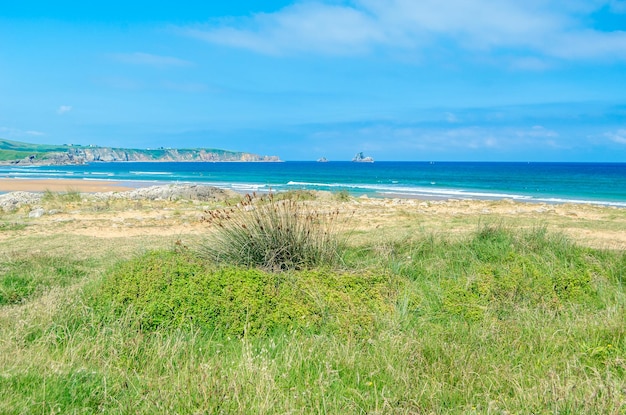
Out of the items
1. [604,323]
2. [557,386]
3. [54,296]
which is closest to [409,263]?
[604,323]

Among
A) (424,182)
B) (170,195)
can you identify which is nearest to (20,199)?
(170,195)

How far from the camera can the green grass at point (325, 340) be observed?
3682 millimetres

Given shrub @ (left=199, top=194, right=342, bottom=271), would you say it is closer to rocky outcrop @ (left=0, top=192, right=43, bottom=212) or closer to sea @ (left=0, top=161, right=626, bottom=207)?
sea @ (left=0, top=161, right=626, bottom=207)

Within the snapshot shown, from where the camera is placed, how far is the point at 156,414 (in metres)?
3.48

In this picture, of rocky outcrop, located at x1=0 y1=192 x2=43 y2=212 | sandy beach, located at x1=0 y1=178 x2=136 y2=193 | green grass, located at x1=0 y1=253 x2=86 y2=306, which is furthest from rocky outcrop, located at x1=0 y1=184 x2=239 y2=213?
green grass, located at x1=0 y1=253 x2=86 y2=306

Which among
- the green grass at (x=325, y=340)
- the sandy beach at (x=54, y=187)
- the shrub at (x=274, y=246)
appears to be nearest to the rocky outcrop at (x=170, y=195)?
the sandy beach at (x=54, y=187)

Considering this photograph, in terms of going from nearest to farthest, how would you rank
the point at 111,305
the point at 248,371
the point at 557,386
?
the point at 557,386
the point at 248,371
the point at 111,305

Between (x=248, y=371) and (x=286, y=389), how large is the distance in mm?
309

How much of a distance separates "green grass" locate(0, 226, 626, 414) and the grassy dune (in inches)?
0.7

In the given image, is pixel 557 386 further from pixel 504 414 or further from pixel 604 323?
pixel 604 323

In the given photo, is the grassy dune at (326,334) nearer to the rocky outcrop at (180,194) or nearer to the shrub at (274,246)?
the shrub at (274,246)

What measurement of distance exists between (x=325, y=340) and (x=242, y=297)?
122 cm

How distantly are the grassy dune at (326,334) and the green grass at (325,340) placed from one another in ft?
0.06

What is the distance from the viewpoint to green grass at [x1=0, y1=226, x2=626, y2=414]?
12.1ft
